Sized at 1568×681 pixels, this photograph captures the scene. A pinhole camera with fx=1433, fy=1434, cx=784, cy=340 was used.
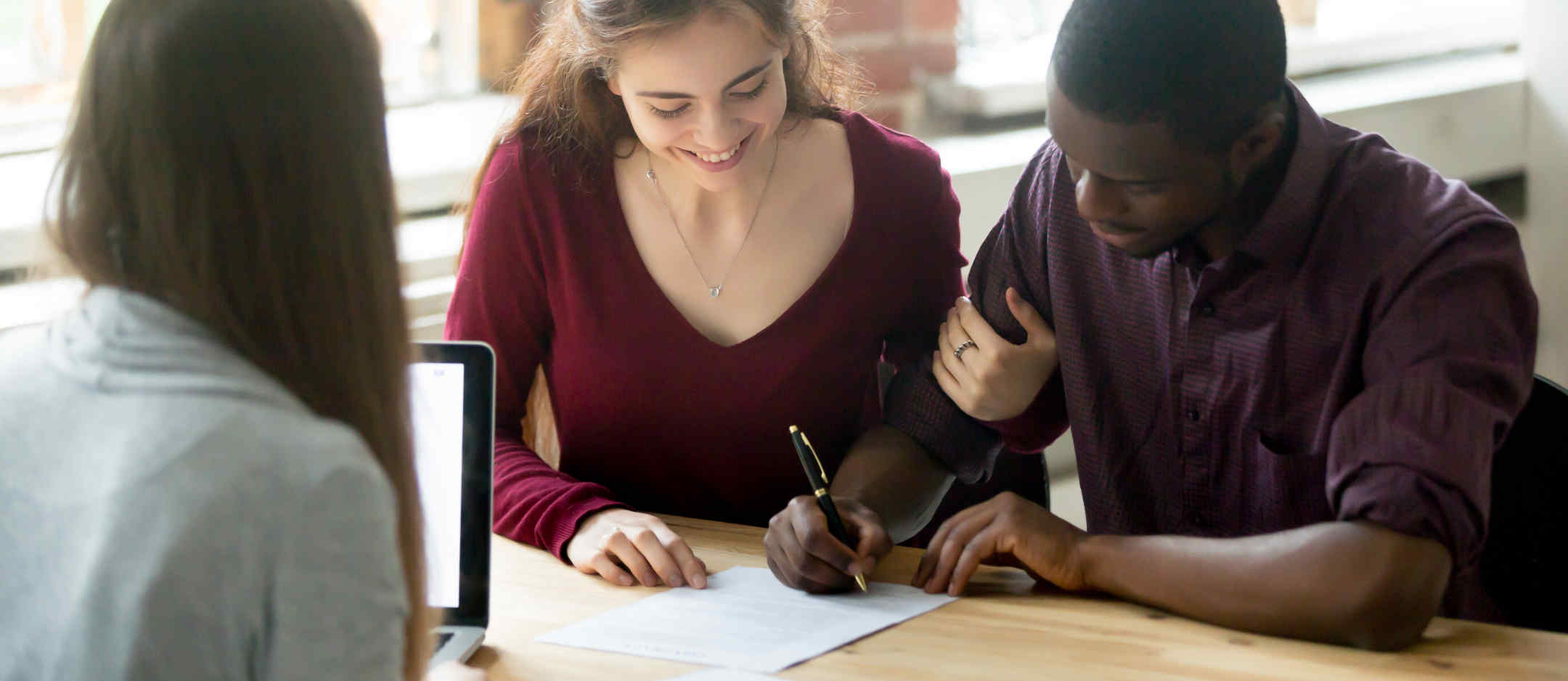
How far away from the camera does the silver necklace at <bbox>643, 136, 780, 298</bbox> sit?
165cm

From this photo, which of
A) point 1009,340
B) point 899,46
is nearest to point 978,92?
point 899,46

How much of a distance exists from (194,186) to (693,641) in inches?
24.4

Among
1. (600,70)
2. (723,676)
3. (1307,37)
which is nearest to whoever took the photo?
(723,676)

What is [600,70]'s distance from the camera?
5.26 feet

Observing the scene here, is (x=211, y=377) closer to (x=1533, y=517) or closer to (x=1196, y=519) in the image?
(x=1196, y=519)

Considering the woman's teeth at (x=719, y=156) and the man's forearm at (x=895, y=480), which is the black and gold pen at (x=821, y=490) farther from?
the woman's teeth at (x=719, y=156)

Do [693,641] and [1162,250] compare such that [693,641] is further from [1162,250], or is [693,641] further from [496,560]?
[1162,250]

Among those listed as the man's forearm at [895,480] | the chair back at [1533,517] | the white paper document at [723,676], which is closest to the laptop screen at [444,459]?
the white paper document at [723,676]

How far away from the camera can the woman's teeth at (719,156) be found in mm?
1538

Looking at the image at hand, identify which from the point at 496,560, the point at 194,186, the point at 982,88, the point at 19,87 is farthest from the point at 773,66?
the point at 982,88

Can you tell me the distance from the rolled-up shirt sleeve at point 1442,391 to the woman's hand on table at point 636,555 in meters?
0.57

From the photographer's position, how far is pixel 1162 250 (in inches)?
50.1

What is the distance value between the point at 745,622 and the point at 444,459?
0.29 metres

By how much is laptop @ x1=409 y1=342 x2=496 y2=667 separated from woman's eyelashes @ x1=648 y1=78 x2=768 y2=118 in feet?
1.39
